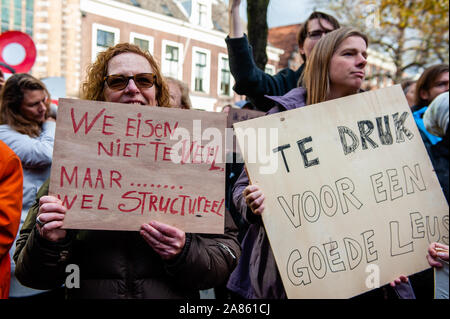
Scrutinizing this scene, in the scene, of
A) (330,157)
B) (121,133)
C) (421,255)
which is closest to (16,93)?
(121,133)

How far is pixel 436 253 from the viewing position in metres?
1.61

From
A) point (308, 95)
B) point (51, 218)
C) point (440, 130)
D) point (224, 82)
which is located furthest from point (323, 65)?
point (224, 82)

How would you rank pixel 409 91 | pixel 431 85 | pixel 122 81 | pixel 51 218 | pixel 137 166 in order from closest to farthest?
pixel 51 218 < pixel 137 166 < pixel 122 81 < pixel 431 85 < pixel 409 91

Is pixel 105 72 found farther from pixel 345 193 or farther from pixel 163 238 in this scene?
pixel 345 193

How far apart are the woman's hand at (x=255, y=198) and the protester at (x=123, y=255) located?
17cm

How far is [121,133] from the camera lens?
4.32 ft

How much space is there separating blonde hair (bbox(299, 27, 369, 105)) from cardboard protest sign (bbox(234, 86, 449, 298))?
0.63ft

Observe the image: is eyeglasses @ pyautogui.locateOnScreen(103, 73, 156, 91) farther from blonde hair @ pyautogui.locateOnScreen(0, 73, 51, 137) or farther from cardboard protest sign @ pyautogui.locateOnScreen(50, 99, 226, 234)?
blonde hair @ pyautogui.locateOnScreen(0, 73, 51, 137)

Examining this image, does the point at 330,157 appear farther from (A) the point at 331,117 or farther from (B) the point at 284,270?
(B) the point at 284,270

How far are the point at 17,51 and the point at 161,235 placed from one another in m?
4.06

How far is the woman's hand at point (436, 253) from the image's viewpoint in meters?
1.60

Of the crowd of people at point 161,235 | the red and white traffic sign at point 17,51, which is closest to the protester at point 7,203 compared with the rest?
the crowd of people at point 161,235

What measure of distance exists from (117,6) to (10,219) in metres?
10.9

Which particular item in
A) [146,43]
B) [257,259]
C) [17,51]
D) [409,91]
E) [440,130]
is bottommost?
[257,259]
